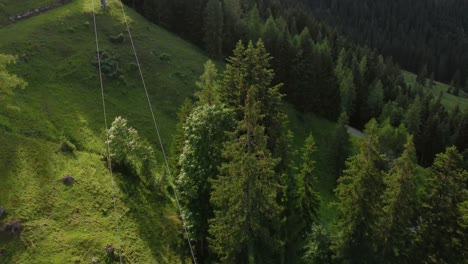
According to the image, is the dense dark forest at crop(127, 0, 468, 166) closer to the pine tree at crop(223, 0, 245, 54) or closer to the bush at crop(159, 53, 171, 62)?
the pine tree at crop(223, 0, 245, 54)

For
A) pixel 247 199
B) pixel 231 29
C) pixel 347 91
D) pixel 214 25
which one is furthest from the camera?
pixel 231 29

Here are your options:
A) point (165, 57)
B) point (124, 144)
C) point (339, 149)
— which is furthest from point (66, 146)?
point (339, 149)

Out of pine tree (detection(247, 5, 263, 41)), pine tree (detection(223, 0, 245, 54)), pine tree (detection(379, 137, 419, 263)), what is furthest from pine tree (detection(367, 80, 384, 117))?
pine tree (detection(379, 137, 419, 263))

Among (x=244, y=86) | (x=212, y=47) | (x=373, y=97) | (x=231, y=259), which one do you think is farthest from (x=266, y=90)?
(x=373, y=97)

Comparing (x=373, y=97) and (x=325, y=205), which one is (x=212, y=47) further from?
(x=325, y=205)

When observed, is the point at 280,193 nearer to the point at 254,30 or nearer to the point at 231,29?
the point at 254,30

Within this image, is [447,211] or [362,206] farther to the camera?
[362,206]

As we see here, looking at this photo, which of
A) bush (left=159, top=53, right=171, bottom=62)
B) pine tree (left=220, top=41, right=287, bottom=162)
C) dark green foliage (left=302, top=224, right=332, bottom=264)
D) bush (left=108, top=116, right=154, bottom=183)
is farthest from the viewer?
bush (left=159, top=53, right=171, bottom=62)
